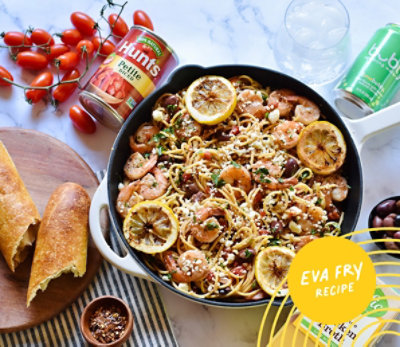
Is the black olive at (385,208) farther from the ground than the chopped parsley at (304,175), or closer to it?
farther from the ground

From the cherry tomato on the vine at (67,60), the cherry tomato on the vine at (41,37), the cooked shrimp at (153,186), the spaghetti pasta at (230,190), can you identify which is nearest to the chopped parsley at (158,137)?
the spaghetti pasta at (230,190)

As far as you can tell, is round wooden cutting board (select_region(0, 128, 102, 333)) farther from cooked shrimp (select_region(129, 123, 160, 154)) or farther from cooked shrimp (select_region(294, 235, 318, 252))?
cooked shrimp (select_region(294, 235, 318, 252))

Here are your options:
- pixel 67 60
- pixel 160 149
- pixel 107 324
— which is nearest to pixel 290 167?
pixel 160 149

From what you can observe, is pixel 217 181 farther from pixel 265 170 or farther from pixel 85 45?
pixel 85 45

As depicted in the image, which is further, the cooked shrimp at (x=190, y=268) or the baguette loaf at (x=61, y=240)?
the baguette loaf at (x=61, y=240)

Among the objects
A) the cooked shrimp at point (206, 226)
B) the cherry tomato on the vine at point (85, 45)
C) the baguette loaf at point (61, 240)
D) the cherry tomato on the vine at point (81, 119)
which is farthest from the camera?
the cherry tomato on the vine at point (85, 45)

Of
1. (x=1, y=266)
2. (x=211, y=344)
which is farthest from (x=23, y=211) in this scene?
(x=211, y=344)

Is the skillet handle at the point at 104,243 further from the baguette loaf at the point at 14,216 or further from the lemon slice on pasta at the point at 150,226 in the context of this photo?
the baguette loaf at the point at 14,216
